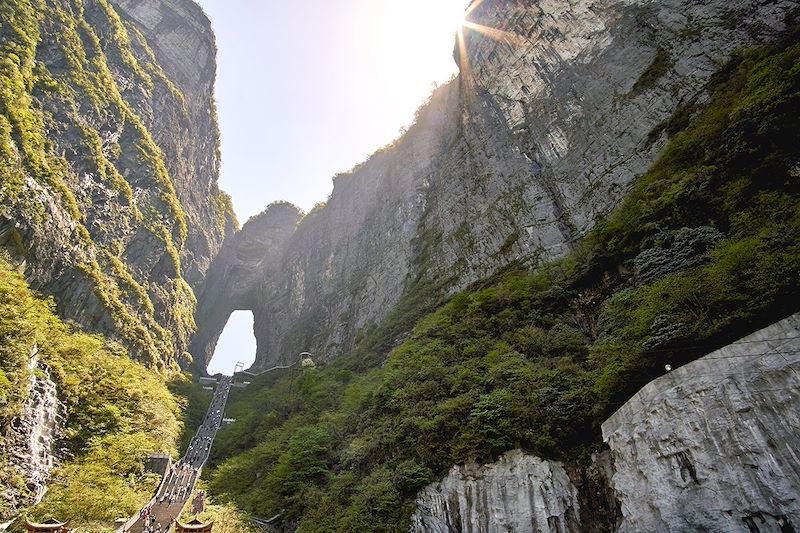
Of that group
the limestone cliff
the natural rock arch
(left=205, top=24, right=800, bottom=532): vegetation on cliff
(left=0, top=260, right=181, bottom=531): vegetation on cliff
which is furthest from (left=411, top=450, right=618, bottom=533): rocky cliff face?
the natural rock arch

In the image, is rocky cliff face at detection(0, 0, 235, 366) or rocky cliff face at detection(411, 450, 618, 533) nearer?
rocky cliff face at detection(411, 450, 618, 533)

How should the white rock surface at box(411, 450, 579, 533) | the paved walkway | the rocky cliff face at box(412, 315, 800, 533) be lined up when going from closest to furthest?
the rocky cliff face at box(412, 315, 800, 533) < the white rock surface at box(411, 450, 579, 533) < the paved walkway

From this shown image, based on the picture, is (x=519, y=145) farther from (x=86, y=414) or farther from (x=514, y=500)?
(x=86, y=414)

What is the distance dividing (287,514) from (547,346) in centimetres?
920

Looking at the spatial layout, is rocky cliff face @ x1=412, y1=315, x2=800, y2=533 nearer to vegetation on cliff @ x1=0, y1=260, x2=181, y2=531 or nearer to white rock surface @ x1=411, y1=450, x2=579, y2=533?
white rock surface @ x1=411, y1=450, x2=579, y2=533

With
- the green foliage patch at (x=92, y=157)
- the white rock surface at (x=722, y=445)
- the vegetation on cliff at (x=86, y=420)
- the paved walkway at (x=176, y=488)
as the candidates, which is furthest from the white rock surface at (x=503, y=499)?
the green foliage patch at (x=92, y=157)

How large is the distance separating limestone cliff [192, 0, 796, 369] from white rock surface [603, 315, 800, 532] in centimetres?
1094

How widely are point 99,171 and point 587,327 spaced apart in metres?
29.7

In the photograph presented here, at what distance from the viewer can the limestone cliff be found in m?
17.8

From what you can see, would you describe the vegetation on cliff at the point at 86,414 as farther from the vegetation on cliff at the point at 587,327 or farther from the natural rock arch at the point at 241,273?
the natural rock arch at the point at 241,273

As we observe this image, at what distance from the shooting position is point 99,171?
92.6 feet

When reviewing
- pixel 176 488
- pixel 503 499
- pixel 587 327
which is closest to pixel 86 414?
pixel 176 488

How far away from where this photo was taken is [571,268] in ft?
50.1

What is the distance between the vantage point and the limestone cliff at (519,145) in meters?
17.8
